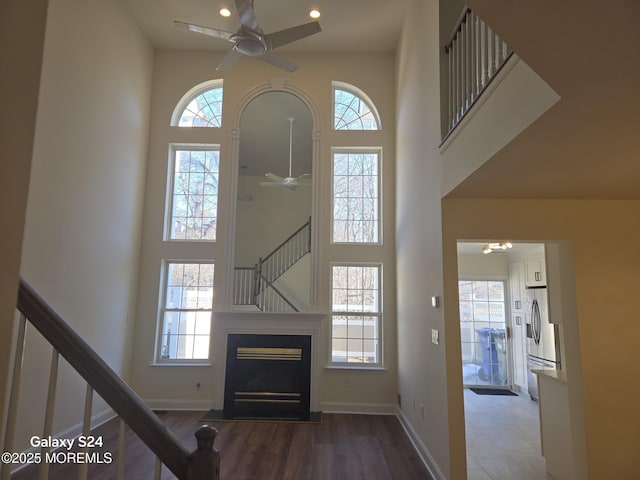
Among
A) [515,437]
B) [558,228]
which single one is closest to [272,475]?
[515,437]

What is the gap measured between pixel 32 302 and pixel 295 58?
20.8 feet

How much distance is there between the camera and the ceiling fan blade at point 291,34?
4.16 meters

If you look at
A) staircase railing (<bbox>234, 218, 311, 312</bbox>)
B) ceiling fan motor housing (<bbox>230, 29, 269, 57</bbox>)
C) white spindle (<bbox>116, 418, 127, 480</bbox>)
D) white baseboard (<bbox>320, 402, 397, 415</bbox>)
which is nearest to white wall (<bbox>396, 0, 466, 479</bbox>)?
white baseboard (<bbox>320, 402, 397, 415</bbox>)

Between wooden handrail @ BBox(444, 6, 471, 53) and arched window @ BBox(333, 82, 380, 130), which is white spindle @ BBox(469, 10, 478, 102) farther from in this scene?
arched window @ BBox(333, 82, 380, 130)

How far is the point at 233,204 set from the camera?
6297 mm

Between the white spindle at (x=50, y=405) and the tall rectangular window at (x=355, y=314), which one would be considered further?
the tall rectangular window at (x=355, y=314)

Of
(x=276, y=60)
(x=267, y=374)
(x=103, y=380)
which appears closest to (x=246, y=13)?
(x=276, y=60)

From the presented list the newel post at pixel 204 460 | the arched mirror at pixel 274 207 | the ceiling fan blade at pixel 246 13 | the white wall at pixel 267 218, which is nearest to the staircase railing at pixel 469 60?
the ceiling fan blade at pixel 246 13

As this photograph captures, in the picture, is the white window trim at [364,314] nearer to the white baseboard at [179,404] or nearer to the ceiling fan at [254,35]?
the white baseboard at [179,404]

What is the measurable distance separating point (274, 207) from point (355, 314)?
5.40 metres

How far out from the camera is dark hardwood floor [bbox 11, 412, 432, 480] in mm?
3707

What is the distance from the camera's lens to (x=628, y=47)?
137 centimetres

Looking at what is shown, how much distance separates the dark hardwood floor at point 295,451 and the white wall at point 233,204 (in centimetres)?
43

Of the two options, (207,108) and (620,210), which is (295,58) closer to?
(207,108)
